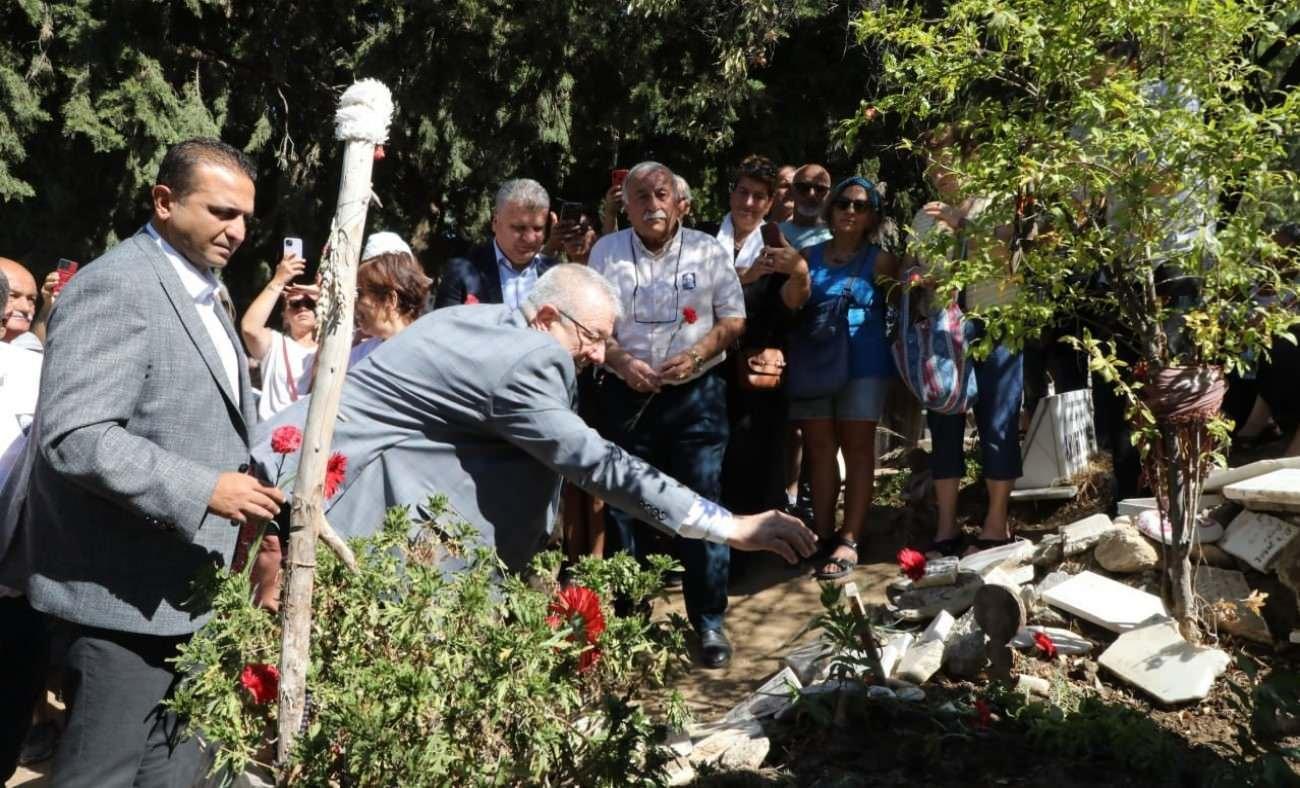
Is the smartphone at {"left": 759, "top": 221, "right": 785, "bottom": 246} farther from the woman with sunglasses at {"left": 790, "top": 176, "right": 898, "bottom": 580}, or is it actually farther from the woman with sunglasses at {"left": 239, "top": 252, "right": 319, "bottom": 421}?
the woman with sunglasses at {"left": 239, "top": 252, "right": 319, "bottom": 421}

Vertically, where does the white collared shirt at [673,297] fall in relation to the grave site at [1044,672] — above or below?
above

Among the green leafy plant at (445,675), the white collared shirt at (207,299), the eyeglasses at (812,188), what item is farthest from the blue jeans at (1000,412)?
the white collared shirt at (207,299)

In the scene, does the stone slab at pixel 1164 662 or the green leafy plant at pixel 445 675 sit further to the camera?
the stone slab at pixel 1164 662

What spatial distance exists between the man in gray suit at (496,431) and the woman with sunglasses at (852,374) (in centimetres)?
267

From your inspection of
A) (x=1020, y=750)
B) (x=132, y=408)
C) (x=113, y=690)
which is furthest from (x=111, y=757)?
(x=1020, y=750)

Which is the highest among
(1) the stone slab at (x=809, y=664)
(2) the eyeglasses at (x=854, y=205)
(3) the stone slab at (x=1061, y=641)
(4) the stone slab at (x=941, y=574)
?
(2) the eyeglasses at (x=854, y=205)

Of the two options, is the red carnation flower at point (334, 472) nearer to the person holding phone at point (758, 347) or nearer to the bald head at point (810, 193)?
the person holding phone at point (758, 347)

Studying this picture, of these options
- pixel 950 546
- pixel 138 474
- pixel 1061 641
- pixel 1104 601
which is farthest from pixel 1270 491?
pixel 138 474

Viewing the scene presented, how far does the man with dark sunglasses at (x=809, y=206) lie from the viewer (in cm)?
655

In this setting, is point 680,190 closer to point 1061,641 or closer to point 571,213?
point 571,213

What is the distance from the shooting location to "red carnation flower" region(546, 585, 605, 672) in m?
2.80

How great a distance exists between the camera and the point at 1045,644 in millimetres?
4398

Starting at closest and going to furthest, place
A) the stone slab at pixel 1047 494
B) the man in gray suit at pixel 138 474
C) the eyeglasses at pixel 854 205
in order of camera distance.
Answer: the man in gray suit at pixel 138 474 < the eyeglasses at pixel 854 205 < the stone slab at pixel 1047 494

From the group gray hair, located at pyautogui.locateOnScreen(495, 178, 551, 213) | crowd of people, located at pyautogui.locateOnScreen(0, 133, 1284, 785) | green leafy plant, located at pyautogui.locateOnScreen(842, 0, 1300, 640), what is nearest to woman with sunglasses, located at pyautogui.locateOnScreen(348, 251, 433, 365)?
crowd of people, located at pyautogui.locateOnScreen(0, 133, 1284, 785)
